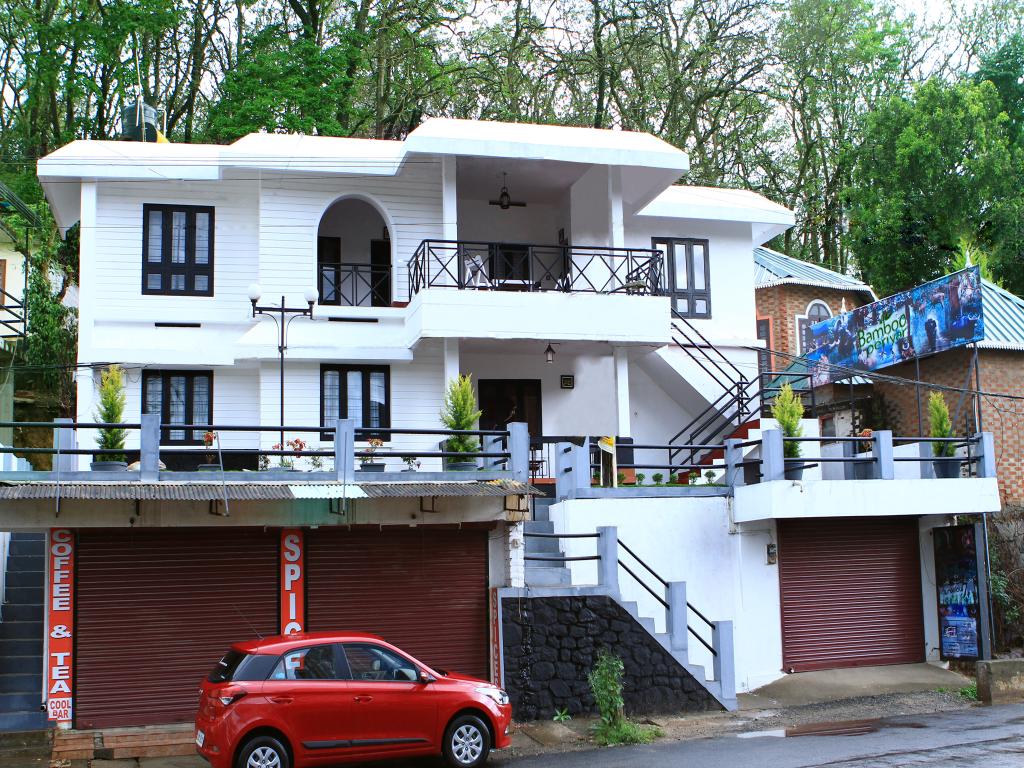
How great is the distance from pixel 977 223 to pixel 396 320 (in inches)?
736

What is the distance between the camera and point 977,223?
102 ft

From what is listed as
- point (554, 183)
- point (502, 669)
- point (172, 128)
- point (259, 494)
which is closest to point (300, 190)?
point (554, 183)

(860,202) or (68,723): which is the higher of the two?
(860,202)

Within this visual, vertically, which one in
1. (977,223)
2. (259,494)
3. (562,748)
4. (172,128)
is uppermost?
(172,128)

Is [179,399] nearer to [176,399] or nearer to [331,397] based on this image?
[176,399]

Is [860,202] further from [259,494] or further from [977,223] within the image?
[259,494]

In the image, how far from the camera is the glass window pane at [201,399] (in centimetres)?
2112

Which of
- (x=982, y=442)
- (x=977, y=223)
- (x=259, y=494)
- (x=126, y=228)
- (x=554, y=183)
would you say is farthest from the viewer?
(x=977, y=223)

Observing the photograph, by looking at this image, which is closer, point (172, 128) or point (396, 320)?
point (396, 320)

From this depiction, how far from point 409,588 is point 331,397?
6.06 m

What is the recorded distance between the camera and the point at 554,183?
23.0 metres

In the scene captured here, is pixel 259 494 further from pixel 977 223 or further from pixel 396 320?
pixel 977 223

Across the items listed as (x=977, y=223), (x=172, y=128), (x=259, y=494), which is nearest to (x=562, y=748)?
(x=259, y=494)

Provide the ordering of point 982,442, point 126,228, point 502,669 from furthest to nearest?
1. point 126,228
2. point 982,442
3. point 502,669
